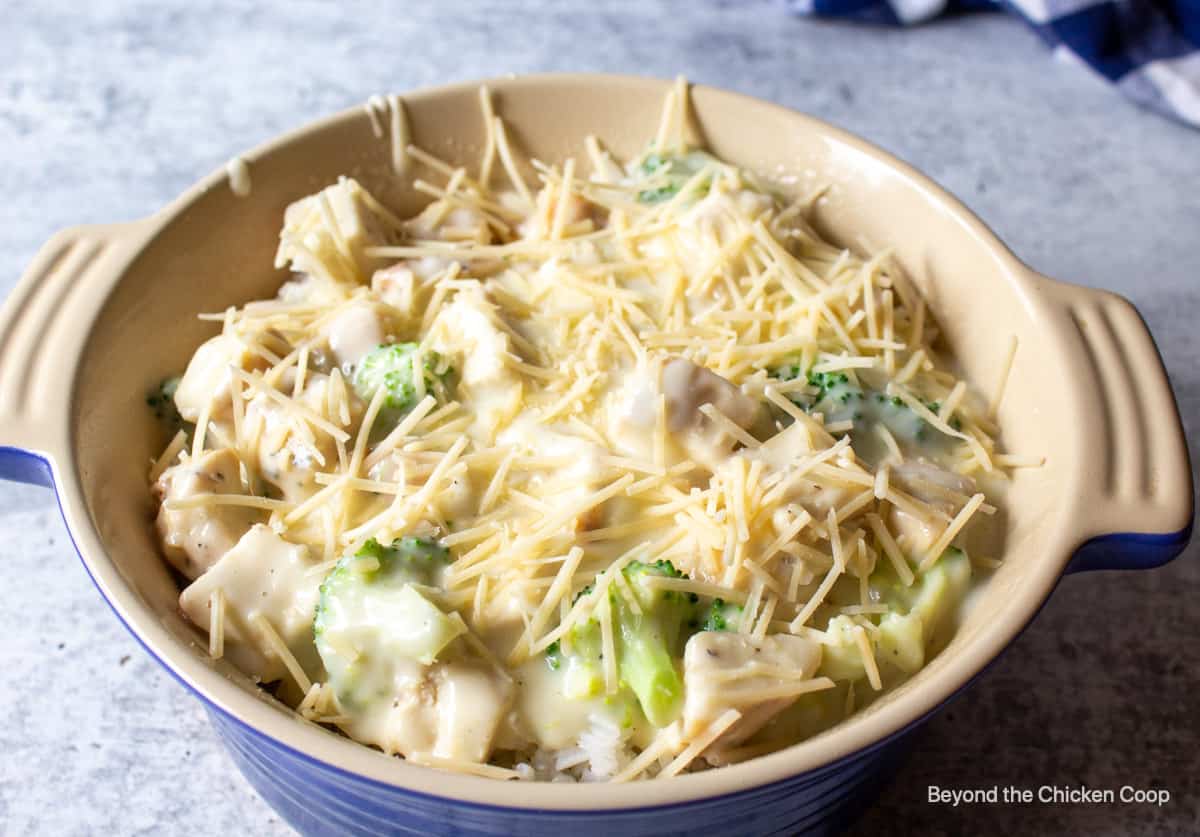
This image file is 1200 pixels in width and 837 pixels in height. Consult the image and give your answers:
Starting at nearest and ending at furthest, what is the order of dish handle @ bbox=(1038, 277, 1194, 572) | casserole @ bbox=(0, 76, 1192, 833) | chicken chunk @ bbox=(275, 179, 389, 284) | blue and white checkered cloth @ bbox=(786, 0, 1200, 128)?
1. casserole @ bbox=(0, 76, 1192, 833)
2. dish handle @ bbox=(1038, 277, 1194, 572)
3. chicken chunk @ bbox=(275, 179, 389, 284)
4. blue and white checkered cloth @ bbox=(786, 0, 1200, 128)

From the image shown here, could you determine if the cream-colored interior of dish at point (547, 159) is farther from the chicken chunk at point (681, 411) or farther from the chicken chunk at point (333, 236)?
the chicken chunk at point (681, 411)

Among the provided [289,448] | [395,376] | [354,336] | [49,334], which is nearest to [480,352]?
[395,376]

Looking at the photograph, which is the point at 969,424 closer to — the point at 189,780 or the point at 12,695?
the point at 189,780

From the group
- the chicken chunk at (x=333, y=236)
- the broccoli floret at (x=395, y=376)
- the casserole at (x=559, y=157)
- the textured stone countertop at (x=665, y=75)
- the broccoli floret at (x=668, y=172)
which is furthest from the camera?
the broccoli floret at (x=668, y=172)

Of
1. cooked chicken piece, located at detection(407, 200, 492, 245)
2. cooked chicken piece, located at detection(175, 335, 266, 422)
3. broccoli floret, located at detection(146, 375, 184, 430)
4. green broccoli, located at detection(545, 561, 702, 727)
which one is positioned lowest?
green broccoli, located at detection(545, 561, 702, 727)

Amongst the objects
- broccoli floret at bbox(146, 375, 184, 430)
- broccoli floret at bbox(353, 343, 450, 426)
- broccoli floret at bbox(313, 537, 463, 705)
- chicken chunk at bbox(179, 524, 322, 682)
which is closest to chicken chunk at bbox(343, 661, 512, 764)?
broccoli floret at bbox(313, 537, 463, 705)

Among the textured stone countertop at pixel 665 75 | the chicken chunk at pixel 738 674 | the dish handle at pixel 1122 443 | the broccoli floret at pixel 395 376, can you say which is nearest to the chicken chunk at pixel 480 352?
the broccoli floret at pixel 395 376

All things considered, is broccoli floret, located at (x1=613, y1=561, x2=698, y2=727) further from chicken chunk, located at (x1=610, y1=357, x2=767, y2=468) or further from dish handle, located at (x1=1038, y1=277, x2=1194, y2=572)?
dish handle, located at (x1=1038, y1=277, x2=1194, y2=572)

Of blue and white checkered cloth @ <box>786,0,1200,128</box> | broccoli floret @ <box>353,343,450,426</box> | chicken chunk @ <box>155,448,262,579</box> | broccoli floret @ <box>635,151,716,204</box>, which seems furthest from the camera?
blue and white checkered cloth @ <box>786,0,1200,128</box>
